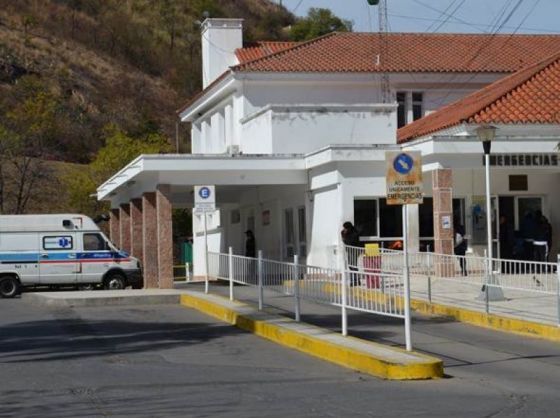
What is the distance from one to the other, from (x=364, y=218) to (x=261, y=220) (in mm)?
7553

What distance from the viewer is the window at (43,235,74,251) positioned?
106 ft

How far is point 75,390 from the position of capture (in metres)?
12.4

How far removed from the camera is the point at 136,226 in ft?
122

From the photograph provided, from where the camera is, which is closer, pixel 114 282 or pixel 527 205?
pixel 527 205

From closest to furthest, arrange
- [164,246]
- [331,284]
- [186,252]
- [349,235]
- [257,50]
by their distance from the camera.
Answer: [331,284], [349,235], [164,246], [257,50], [186,252]

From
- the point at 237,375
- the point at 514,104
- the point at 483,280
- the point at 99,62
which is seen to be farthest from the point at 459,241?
the point at 99,62

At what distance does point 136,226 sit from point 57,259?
5.27 meters

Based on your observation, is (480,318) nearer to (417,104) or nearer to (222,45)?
(417,104)

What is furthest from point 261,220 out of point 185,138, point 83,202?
point 185,138

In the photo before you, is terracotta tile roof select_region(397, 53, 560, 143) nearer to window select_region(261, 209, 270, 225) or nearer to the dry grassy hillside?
window select_region(261, 209, 270, 225)

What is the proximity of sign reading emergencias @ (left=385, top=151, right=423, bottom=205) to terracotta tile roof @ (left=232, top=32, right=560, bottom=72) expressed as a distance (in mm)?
24204

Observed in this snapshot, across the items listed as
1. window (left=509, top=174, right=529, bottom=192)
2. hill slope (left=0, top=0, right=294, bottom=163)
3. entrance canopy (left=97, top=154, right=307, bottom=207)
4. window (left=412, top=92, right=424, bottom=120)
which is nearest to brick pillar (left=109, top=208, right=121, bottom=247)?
entrance canopy (left=97, top=154, right=307, bottom=207)

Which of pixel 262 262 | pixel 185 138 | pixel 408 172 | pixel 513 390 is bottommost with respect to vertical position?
pixel 513 390

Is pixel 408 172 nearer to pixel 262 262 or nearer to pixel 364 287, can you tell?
pixel 364 287
